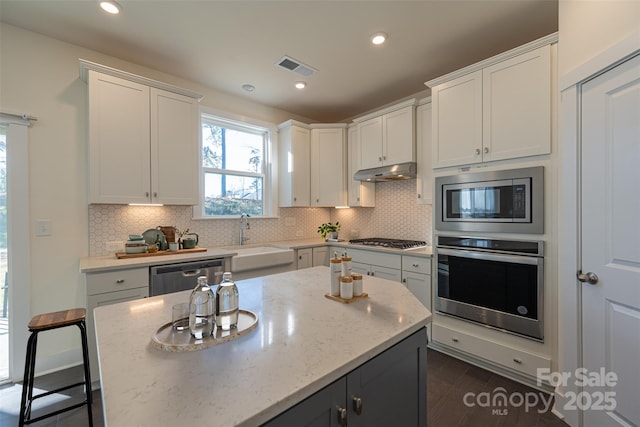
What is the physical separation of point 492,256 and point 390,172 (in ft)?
4.60

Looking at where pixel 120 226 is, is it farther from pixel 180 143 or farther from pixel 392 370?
pixel 392 370

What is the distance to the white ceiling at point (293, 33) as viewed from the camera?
2.02m

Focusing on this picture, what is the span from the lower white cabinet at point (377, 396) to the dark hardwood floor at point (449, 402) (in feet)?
2.75

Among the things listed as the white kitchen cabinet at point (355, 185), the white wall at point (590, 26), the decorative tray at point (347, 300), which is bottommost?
the decorative tray at point (347, 300)

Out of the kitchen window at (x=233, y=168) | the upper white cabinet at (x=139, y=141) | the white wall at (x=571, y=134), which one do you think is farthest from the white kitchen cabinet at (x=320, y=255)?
the white wall at (x=571, y=134)

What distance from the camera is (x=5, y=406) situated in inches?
74.7

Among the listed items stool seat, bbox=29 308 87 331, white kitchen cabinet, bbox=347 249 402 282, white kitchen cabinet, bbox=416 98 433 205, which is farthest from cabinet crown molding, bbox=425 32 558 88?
stool seat, bbox=29 308 87 331

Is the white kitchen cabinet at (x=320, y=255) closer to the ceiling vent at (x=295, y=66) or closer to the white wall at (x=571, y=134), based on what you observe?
the ceiling vent at (x=295, y=66)

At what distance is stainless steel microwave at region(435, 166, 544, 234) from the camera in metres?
2.03

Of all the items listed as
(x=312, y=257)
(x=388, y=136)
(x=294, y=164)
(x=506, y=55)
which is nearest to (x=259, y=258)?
(x=312, y=257)

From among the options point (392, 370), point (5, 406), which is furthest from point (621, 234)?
point (5, 406)

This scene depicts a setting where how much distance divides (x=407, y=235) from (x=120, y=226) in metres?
→ 3.22

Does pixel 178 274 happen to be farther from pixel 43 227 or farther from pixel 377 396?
pixel 377 396

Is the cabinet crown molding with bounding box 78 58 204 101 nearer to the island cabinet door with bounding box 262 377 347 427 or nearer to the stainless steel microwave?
the stainless steel microwave
